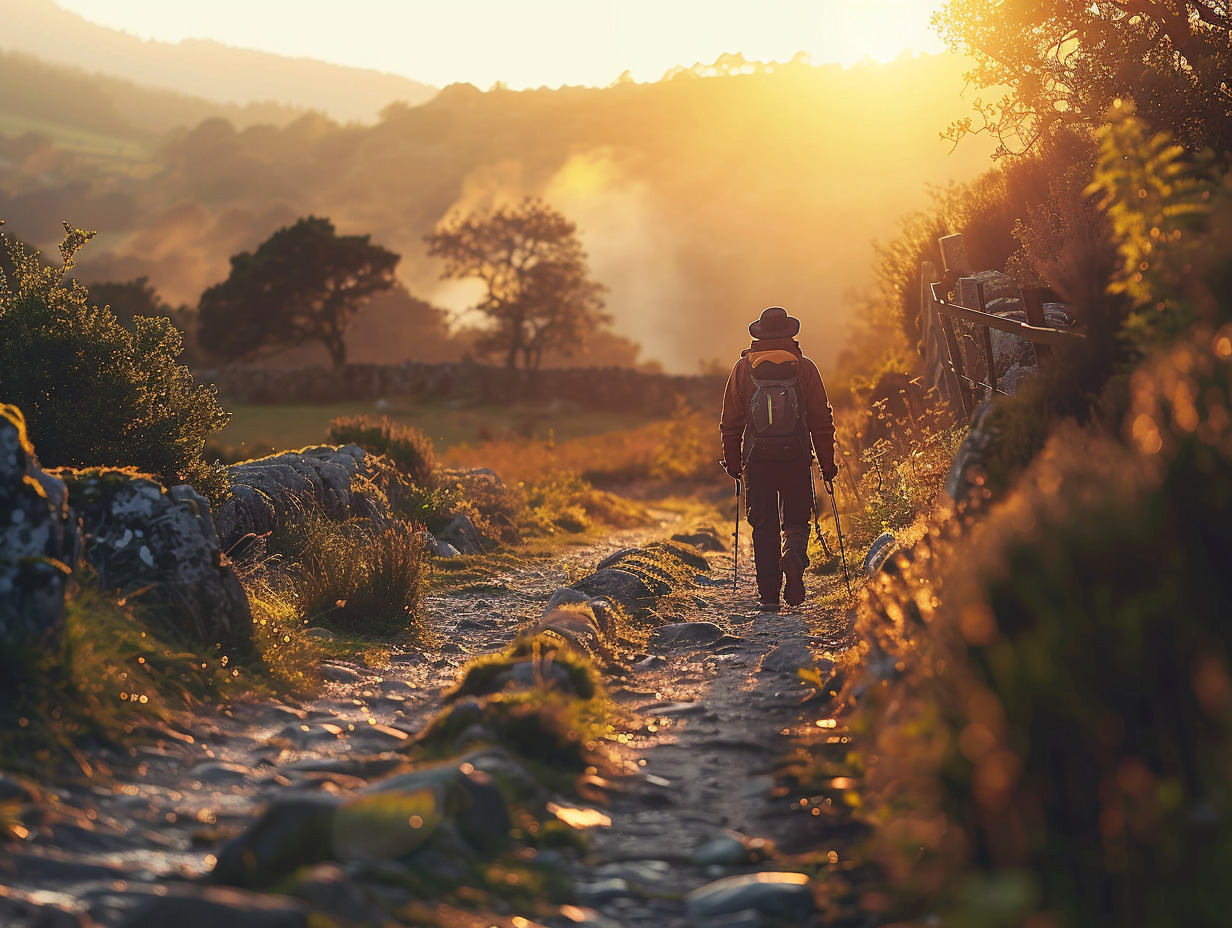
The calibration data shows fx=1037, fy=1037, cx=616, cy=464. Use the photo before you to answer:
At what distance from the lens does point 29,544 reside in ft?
15.8

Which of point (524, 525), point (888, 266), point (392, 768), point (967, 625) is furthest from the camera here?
point (888, 266)

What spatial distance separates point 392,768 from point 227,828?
93 cm

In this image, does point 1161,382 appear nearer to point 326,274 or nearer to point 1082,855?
point 1082,855

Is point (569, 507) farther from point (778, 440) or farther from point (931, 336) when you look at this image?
point (778, 440)

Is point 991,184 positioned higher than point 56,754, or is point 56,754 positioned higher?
point 991,184

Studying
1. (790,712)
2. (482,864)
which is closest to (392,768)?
(482,864)

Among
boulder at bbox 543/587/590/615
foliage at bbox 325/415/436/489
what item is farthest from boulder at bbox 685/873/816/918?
foliage at bbox 325/415/436/489

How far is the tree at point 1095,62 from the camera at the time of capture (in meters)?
11.1

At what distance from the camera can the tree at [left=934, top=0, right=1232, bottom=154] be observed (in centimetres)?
1109

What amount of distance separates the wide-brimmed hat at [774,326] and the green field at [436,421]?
18.8 meters

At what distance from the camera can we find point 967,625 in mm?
3062

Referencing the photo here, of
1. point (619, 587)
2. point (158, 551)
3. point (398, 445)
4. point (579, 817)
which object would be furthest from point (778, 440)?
point (398, 445)

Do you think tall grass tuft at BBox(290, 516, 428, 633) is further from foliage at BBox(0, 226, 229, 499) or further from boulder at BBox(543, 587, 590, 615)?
foliage at BBox(0, 226, 229, 499)

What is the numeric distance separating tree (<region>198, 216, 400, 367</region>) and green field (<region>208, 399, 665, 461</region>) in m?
9.78
